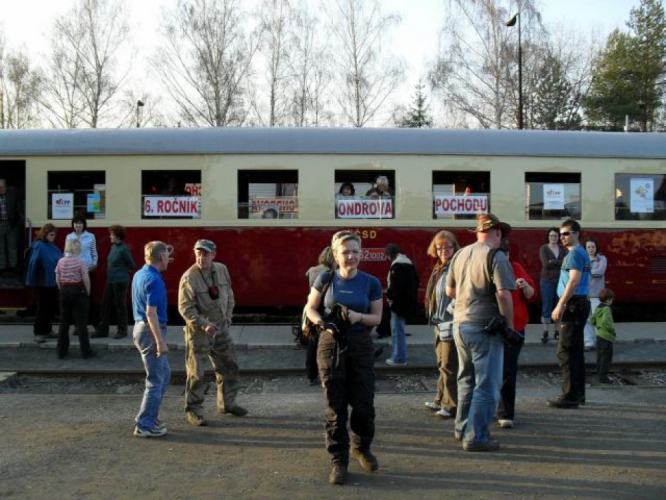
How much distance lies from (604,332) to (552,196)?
163 inches

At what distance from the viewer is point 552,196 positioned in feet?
38.0

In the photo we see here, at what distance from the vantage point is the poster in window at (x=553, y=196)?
11.6 m

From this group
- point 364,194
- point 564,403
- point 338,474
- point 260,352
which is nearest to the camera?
point 338,474

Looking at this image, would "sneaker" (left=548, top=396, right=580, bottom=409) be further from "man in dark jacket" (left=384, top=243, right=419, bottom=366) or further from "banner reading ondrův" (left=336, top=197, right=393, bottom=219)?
"banner reading ondrův" (left=336, top=197, right=393, bottom=219)

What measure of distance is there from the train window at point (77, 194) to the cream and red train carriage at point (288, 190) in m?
0.02

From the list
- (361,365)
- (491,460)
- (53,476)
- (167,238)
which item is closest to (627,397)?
(491,460)

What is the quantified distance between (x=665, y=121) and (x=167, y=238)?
41.5m

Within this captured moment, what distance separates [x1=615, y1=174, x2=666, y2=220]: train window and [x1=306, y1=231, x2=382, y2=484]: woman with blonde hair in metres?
8.16

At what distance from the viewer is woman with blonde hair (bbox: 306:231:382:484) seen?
486cm

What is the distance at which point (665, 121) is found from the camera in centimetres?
4378

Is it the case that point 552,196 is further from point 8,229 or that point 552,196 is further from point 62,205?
point 8,229

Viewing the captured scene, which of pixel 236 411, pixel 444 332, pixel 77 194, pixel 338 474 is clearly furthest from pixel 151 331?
pixel 77 194

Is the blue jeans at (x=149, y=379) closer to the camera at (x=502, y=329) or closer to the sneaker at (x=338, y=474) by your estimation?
the sneaker at (x=338, y=474)

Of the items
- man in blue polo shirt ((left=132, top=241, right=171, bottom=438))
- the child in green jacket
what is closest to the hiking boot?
the child in green jacket
